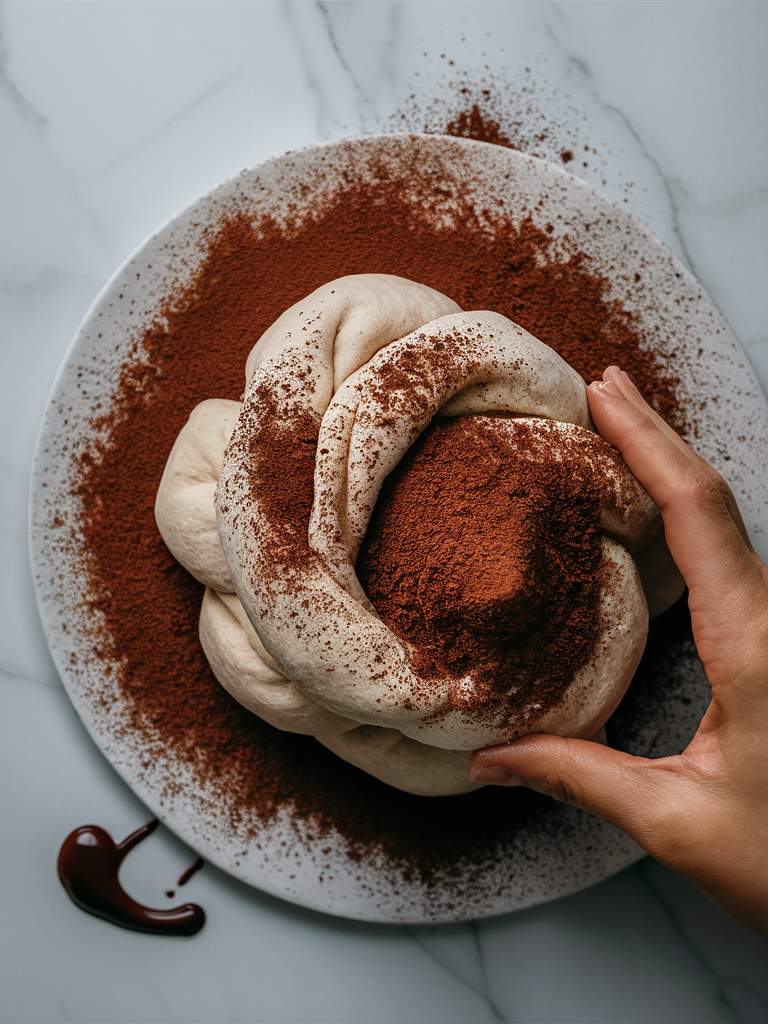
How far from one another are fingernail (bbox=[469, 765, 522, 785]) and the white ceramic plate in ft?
1.16

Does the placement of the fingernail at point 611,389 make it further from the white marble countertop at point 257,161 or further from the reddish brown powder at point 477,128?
the reddish brown powder at point 477,128

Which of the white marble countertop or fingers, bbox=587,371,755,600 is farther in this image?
the white marble countertop

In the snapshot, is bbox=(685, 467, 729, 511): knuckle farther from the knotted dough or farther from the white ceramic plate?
the white ceramic plate

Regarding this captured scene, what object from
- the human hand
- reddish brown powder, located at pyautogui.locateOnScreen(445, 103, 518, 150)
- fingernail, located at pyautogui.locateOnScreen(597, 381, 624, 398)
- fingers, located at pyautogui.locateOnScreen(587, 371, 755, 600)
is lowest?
the human hand

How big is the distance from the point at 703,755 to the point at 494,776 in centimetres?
39

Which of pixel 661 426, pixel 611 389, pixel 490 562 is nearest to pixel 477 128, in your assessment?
pixel 611 389

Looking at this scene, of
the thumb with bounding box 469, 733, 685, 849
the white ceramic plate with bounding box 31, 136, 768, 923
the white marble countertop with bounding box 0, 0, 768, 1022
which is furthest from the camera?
the white marble countertop with bounding box 0, 0, 768, 1022

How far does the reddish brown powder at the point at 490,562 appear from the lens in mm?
1123

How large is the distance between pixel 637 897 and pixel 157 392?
1.73m

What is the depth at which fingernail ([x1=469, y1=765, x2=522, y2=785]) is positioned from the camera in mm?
1326

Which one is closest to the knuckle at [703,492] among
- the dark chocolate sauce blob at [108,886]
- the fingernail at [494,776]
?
the fingernail at [494,776]

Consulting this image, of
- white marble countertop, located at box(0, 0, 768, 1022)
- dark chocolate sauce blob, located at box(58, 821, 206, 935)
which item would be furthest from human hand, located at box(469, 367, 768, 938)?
dark chocolate sauce blob, located at box(58, 821, 206, 935)

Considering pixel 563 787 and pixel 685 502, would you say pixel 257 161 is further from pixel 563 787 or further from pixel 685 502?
pixel 563 787

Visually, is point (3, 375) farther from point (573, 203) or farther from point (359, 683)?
point (573, 203)
